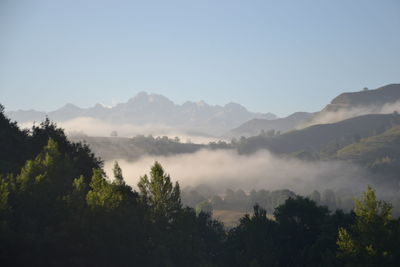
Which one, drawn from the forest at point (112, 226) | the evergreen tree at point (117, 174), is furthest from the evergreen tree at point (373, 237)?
the evergreen tree at point (117, 174)

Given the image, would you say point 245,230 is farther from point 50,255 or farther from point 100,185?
point 50,255

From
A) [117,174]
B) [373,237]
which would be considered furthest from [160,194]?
[373,237]

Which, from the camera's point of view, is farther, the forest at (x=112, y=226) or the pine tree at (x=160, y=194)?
the pine tree at (x=160, y=194)

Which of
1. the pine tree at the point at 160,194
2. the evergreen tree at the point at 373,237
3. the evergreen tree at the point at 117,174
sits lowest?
the evergreen tree at the point at 373,237

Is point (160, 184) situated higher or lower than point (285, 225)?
higher

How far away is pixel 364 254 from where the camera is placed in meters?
52.1

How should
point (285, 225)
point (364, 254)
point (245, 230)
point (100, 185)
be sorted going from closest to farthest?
point (364, 254) < point (100, 185) < point (245, 230) < point (285, 225)

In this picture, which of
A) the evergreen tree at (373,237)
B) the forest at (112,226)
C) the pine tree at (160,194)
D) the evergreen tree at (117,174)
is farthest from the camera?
the evergreen tree at (117,174)

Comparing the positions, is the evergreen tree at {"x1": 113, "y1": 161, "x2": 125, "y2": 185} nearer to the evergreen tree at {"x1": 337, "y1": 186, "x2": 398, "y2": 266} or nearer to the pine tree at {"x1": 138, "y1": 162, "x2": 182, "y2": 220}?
the pine tree at {"x1": 138, "y1": 162, "x2": 182, "y2": 220}

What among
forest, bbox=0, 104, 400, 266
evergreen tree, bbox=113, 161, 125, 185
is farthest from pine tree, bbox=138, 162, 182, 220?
evergreen tree, bbox=113, 161, 125, 185

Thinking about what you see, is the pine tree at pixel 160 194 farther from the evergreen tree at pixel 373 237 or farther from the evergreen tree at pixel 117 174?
the evergreen tree at pixel 373 237

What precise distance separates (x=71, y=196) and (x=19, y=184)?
8987 mm

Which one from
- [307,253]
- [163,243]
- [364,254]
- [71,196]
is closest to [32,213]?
[71,196]

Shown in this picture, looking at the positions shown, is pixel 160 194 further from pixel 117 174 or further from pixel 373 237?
pixel 373 237
